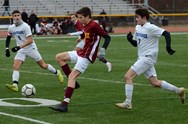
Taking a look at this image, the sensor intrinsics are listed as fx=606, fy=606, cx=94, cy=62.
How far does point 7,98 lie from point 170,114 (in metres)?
3.75

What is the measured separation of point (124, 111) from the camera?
10930 millimetres

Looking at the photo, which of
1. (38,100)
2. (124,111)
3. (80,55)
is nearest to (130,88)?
(124,111)

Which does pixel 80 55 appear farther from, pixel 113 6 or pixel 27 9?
pixel 113 6

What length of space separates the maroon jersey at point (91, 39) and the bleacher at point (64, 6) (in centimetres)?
3922

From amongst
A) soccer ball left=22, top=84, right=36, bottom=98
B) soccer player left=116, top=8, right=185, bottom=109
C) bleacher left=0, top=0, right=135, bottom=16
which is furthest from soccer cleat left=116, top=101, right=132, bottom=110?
bleacher left=0, top=0, right=135, bottom=16

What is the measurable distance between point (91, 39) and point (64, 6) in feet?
139

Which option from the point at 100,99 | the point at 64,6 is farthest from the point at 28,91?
the point at 64,6

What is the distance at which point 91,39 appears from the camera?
11.4 metres

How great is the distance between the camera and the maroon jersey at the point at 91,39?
11336 mm

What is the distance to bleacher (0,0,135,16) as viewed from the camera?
51.7 m

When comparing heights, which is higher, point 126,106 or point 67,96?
point 67,96

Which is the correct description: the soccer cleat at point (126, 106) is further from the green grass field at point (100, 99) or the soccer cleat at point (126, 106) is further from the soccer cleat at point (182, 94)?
the soccer cleat at point (182, 94)

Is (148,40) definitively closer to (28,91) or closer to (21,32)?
(28,91)

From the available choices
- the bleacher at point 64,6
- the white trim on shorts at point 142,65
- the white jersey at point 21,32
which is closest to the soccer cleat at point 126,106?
the white trim on shorts at point 142,65
